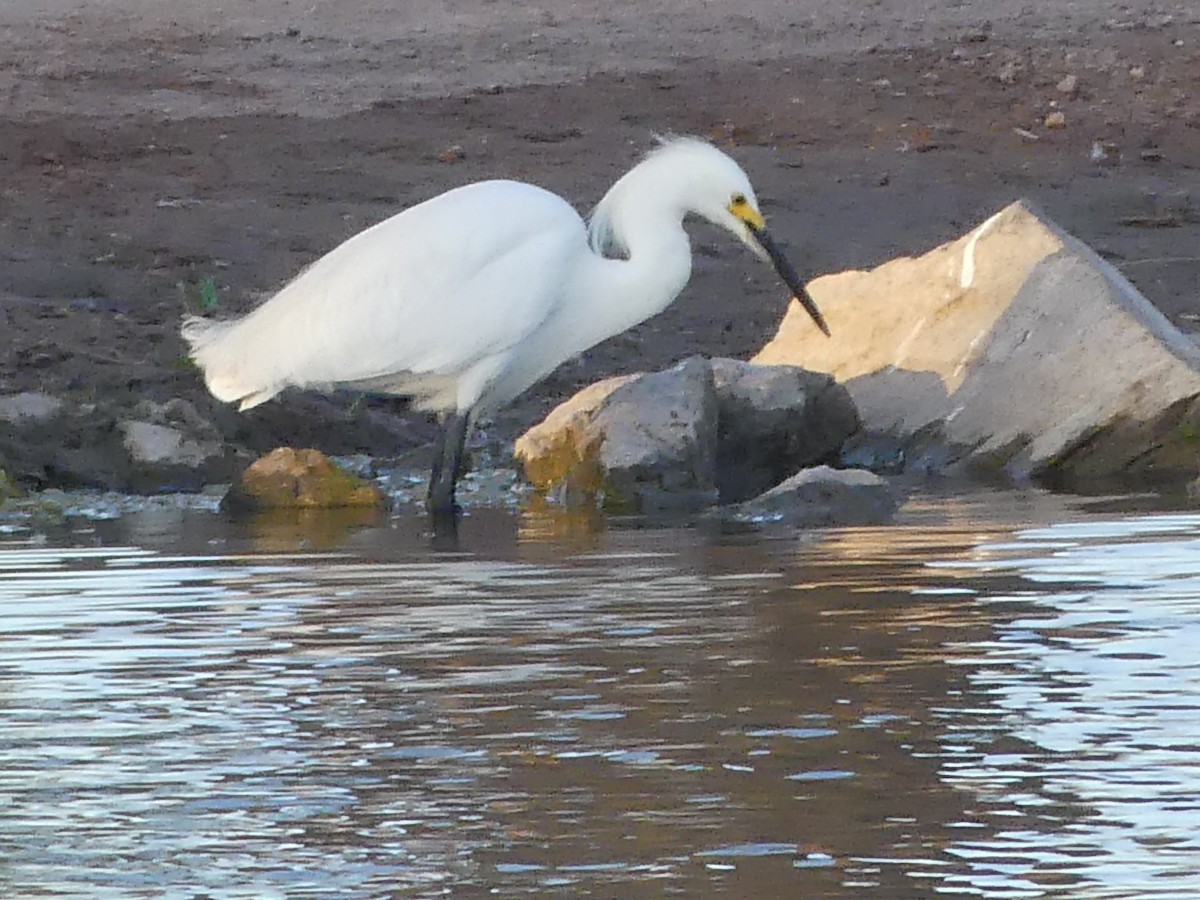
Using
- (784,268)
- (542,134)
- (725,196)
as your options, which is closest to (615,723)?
(725,196)

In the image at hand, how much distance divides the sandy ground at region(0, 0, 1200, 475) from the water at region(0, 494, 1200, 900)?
5.31m

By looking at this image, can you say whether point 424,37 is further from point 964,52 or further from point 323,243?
point 323,243

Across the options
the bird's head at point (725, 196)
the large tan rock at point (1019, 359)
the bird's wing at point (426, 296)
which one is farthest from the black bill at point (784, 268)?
the bird's wing at point (426, 296)

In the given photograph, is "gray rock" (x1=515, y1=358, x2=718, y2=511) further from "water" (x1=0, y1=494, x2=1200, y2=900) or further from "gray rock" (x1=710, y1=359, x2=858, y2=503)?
"water" (x1=0, y1=494, x2=1200, y2=900)

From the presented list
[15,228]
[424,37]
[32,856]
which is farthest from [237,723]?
[424,37]

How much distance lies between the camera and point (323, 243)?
1611cm

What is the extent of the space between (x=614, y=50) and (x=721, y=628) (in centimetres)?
1546

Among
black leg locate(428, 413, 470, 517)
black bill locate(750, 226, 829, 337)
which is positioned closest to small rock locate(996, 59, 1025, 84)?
black bill locate(750, 226, 829, 337)

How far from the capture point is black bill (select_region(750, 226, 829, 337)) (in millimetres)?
11195

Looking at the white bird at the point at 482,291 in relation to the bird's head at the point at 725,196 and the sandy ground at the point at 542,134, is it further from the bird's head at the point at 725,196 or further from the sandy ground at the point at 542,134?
the sandy ground at the point at 542,134

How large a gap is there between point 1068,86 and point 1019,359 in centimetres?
969

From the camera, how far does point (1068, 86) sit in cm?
2097

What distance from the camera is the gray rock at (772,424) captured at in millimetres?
11453

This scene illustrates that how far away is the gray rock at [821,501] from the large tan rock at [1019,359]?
3.89 feet
